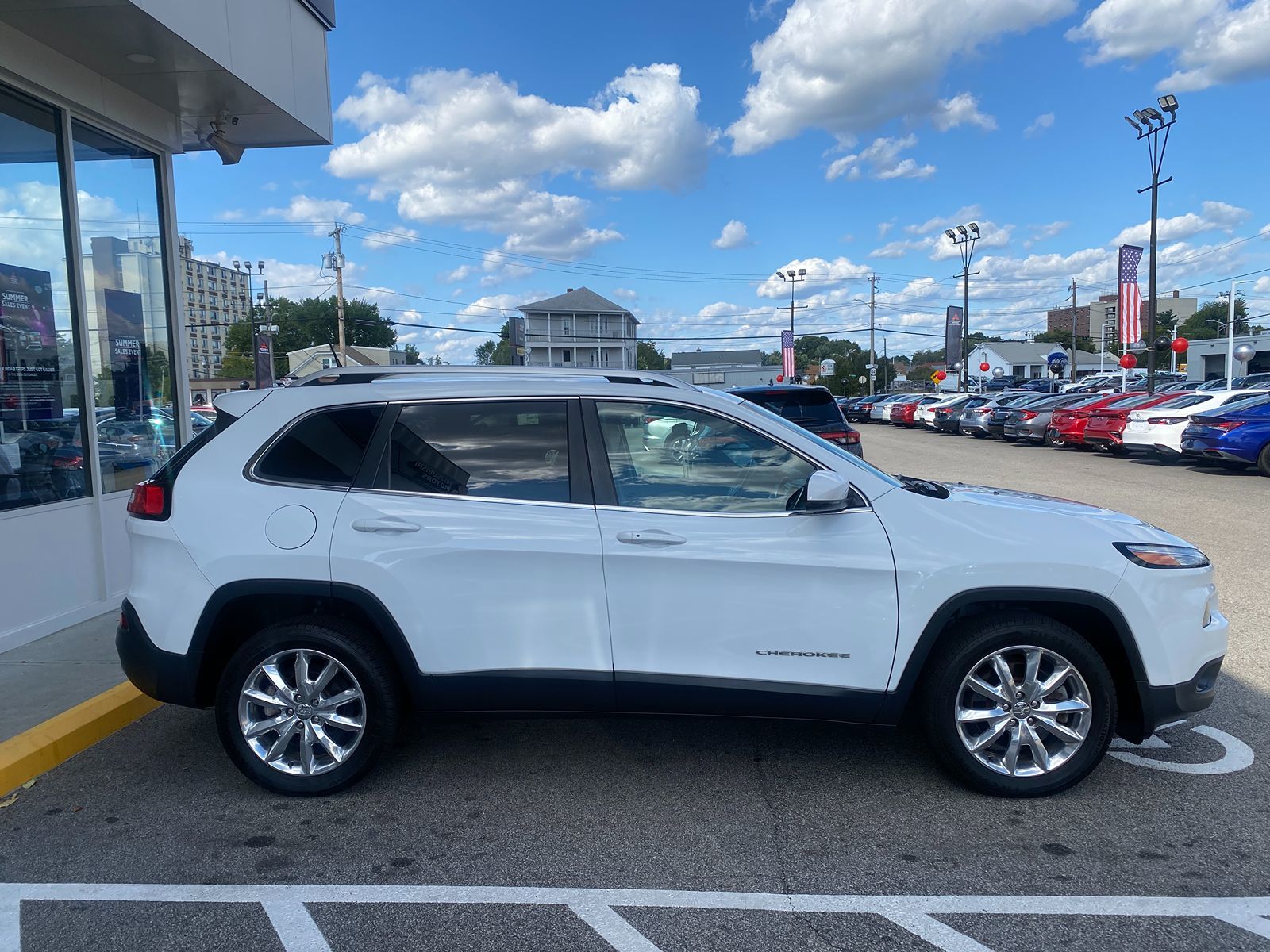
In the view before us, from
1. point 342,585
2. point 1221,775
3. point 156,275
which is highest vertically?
point 156,275

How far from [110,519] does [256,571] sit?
4005mm

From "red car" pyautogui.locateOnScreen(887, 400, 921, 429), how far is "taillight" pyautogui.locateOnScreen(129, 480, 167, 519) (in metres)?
38.3

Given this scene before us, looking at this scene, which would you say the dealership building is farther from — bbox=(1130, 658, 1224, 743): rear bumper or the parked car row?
the parked car row

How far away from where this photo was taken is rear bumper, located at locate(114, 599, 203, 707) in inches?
152

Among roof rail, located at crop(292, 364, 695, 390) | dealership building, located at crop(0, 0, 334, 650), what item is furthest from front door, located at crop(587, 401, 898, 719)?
dealership building, located at crop(0, 0, 334, 650)

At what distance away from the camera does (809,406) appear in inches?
477

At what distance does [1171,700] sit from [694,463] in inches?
86.6

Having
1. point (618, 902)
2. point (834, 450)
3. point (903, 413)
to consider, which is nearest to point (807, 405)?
point (834, 450)

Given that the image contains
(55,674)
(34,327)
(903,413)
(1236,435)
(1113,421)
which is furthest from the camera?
(903,413)

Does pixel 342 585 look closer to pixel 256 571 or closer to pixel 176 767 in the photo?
pixel 256 571

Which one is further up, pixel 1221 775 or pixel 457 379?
pixel 457 379

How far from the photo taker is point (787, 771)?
4.09 meters

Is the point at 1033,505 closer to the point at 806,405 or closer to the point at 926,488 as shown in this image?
the point at 926,488

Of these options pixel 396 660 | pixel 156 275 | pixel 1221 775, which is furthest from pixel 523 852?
pixel 156 275
